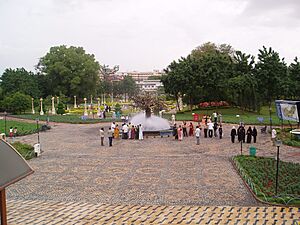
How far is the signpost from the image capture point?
5.58 meters

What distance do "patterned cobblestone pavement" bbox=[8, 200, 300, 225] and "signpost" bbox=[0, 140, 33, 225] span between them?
341 centimetres

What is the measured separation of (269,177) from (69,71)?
5068cm

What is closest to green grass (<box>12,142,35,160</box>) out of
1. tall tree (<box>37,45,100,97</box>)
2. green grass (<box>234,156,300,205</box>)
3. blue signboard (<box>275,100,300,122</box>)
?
green grass (<box>234,156,300,205</box>)

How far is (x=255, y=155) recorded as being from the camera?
17.6 metres

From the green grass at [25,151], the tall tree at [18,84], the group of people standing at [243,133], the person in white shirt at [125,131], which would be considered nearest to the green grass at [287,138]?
the group of people standing at [243,133]

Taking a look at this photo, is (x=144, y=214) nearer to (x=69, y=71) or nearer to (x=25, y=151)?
(x=25, y=151)

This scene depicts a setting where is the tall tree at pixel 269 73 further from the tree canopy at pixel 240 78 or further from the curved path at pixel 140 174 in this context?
the curved path at pixel 140 174

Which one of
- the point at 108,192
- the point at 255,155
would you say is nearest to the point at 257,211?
the point at 108,192

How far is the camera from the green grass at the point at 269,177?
36.1 feet

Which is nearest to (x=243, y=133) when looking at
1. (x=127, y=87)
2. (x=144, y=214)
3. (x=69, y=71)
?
(x=144, y=214)

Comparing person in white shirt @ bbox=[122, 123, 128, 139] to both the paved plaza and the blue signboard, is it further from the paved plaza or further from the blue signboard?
the blue signboard

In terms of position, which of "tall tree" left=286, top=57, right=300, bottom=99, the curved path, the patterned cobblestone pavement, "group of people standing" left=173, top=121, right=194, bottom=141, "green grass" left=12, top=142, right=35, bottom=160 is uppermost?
"tall tree" left=286, top=57, right=300, bottom=99

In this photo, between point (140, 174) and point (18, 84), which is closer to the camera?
point (140, 174)

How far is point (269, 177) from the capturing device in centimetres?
1331
